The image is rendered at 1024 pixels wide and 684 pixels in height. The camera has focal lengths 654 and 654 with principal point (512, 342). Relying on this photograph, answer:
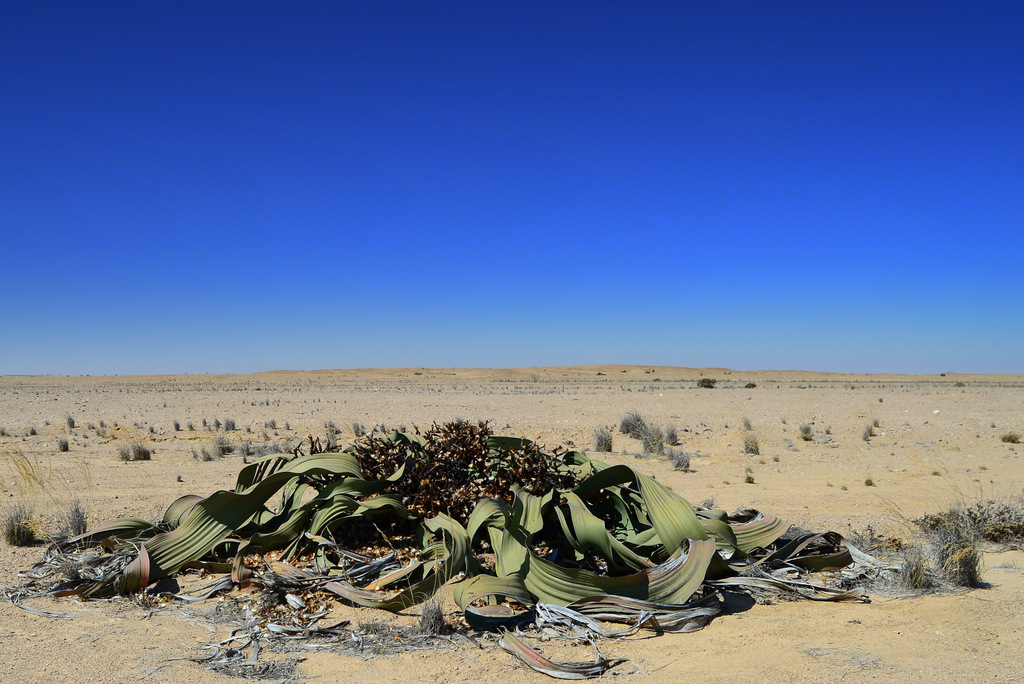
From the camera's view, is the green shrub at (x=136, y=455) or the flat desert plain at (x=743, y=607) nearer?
the flat desert plain at (x=743, y=607)

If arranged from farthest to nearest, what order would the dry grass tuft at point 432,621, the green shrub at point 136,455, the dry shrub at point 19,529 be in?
the green shrub at point 136,455 → the dry shrub at point 19,529 → the dry grass tuft at point 432,621

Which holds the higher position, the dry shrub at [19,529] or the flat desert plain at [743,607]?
the dry shrub at [19,529]

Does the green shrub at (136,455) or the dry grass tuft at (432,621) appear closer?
the dry grass tuft at (432,621)

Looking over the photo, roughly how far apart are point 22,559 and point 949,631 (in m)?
5.92

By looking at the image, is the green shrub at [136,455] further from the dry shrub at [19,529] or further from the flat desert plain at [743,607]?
the dry shrub at [19,529]

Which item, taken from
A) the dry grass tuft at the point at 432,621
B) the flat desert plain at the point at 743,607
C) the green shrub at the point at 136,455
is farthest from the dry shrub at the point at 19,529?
the green shrub at the point at 136,455

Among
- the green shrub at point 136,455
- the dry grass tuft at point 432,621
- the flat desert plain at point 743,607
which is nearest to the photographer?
the flat desert plain at point 743,607

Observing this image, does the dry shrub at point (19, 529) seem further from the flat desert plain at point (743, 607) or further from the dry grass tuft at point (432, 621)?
the dry grass tuft at point (432, 621)

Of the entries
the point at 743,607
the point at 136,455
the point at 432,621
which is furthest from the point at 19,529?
the point at 136,455

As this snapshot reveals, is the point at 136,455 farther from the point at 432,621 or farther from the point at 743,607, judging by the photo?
the point at 743,607

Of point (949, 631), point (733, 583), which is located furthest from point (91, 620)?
point (949, 631)

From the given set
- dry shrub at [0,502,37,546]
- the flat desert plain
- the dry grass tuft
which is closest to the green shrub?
the flat desert plain

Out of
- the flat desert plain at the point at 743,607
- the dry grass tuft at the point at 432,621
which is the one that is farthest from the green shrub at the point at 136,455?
the dry grass tuft at the point at 432,621

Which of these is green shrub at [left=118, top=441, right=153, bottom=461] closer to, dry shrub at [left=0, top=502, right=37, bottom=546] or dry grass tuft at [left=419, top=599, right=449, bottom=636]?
dry shrub at [left=0, top=502, right=37, bottom=546]
